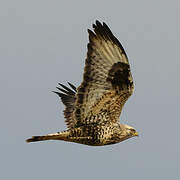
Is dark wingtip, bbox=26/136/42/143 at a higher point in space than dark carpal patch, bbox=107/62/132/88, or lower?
lower

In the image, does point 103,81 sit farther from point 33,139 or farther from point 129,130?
point 33,139

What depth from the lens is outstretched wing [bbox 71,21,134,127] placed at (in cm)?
1146

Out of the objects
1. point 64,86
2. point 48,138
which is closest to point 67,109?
point 64,86

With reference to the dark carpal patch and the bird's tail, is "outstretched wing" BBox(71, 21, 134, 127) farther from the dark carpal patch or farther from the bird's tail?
the bird's tail

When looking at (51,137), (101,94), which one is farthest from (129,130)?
(51,137)

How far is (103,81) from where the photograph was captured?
11781 millimetres

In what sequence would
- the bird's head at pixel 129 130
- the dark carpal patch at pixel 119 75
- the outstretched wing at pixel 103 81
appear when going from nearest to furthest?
1. the outstretched wing at pixel 103 81
2. the dark carpal patch at pixel 119 75
3. the bird's head at pixel 129 130

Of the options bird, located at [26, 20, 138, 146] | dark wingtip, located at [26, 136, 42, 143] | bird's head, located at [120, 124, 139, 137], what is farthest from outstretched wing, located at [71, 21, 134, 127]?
dark wingtip, located at [26, 136, 42, 143]

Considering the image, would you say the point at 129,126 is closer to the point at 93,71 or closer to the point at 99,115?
the point at 99,115

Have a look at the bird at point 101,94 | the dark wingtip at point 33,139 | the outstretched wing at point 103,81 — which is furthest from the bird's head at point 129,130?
the dark wingtip at point 33,139

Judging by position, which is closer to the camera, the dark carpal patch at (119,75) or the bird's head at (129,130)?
the dark carpal patch at (119,75)

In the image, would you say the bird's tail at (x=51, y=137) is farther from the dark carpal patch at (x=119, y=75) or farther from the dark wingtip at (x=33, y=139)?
the dark carpal patch at (x=119, y=75)

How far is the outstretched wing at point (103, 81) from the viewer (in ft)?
37.6

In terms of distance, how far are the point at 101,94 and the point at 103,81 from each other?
292mm
